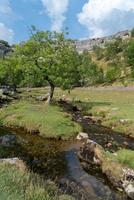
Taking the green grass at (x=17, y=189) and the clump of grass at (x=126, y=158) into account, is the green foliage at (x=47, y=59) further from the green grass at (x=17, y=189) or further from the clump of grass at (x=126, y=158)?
the green grass at (x=17, y=189)

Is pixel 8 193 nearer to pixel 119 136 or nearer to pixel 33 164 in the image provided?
pixel 33 164

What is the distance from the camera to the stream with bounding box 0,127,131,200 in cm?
2266

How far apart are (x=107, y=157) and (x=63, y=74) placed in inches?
1244

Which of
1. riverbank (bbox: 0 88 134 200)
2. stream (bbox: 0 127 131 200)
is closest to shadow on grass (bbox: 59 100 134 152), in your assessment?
riverbank (bbox: 0 88 134 200)

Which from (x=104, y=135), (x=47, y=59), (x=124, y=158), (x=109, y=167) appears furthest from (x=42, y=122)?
(x=47, y=59)

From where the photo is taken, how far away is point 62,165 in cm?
2797

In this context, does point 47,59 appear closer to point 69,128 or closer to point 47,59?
point 47,59

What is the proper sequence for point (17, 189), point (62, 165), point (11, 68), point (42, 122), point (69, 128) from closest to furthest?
point (17, 189) < point (62, 165) < point (69, 128) < point (42, 122) < point (11, 68)

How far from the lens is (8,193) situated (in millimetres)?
11789

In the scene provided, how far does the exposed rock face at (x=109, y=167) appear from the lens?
2450 cm

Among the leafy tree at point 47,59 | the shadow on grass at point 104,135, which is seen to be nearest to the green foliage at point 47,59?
the leafy tree at point 47,59

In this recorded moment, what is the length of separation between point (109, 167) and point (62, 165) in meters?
3.51

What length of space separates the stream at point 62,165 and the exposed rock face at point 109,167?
0.57 m

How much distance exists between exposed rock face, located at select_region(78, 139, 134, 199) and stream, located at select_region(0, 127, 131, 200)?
0.57 m
